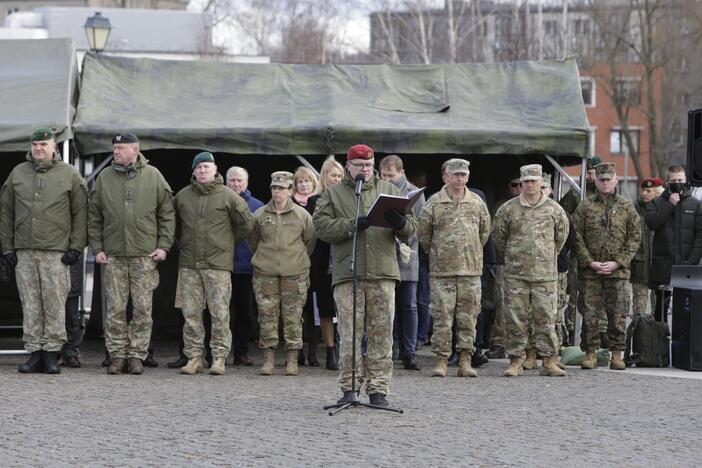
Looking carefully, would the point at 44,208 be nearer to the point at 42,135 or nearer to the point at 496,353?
the point at 42,135

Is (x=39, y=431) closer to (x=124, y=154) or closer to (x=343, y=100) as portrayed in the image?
(x=124, y=154)

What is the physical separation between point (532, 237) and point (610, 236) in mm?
1128

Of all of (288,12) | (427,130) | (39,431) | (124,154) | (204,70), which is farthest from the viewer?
(288,12)

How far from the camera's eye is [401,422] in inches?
390

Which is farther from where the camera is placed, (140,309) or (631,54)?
(631,54)

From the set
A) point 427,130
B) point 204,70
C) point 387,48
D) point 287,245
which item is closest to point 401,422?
point 287,245

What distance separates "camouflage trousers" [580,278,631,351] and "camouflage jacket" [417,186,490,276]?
1.46 meters

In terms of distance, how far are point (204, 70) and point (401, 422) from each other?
7.22m

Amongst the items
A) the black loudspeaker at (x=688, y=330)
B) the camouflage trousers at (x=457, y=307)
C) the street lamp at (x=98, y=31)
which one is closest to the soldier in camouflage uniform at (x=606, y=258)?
the black loudspeaker at (x=688, y=330)

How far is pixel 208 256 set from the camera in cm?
1297

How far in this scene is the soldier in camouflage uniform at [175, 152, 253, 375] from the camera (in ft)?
42.7

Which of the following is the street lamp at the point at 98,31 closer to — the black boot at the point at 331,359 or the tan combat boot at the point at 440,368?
the black boot at the point at 331,359

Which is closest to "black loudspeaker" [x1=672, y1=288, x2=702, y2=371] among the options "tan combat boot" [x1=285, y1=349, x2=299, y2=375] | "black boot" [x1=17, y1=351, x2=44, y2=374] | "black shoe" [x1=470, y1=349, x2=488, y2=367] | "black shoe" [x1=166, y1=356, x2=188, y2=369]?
"black shoe" [x1=470, y1=349, x2=488, y2=367]

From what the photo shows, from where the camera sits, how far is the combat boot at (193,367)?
42.5 ft
